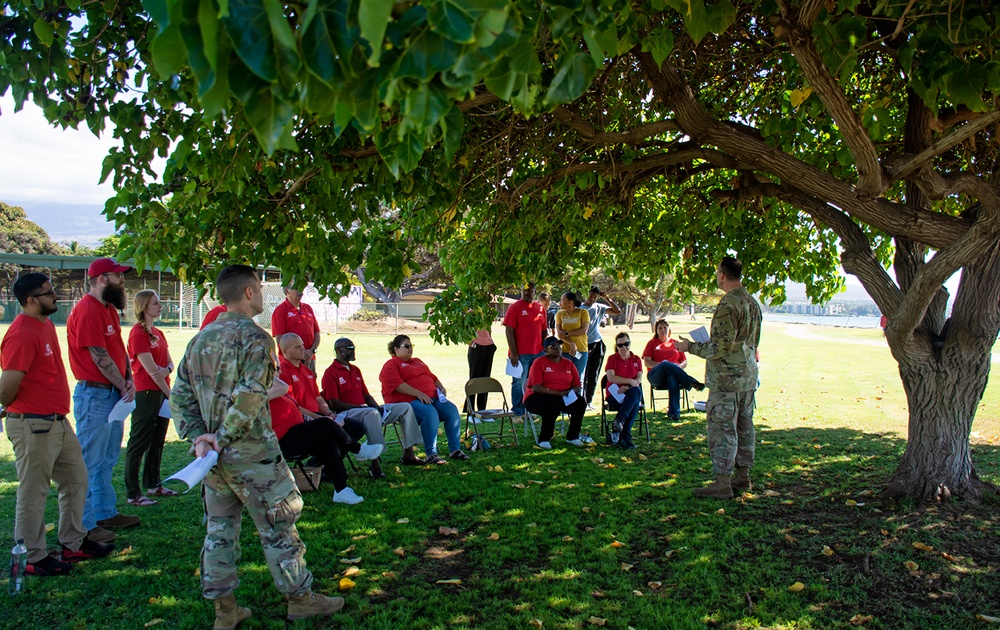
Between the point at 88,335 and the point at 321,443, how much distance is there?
7.36ft

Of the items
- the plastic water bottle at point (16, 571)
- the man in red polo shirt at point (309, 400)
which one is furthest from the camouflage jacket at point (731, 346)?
the plastic water bottle at point (16, 571)

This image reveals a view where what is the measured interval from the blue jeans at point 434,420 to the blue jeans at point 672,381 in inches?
181

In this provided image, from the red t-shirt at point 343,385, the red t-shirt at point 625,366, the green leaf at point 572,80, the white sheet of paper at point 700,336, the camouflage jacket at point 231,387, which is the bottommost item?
the red t-shirt at point 343,385

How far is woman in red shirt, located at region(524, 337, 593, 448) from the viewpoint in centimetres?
956

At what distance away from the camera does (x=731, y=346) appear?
6.77 meters

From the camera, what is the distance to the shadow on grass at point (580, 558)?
14.2 ft

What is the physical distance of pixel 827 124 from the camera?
6.99 m

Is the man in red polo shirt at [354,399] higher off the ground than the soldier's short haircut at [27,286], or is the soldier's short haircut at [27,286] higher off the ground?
the soldier's short haircut at [27,286]

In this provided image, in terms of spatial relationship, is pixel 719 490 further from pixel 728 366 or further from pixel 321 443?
pixel 321 443

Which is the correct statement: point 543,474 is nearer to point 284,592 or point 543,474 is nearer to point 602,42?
point 284,592

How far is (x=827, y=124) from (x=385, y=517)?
229 inches

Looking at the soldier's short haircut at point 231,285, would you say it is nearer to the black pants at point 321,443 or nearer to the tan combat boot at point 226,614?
the tan combat boot at point 226,614

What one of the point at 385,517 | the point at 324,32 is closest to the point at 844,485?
the point at 385,517

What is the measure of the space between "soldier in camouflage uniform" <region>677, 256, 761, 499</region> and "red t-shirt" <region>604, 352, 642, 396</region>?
3283 millimetres
